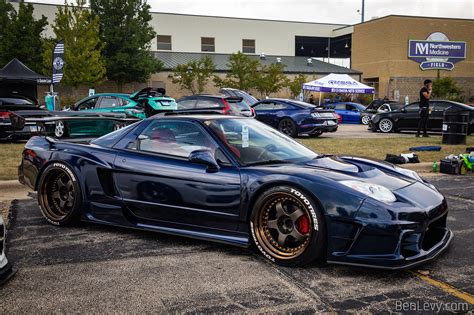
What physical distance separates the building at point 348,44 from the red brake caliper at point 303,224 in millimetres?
35190

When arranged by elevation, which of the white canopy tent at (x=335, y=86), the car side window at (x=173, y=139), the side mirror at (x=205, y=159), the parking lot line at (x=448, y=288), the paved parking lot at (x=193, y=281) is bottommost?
the paved parking lot at (x=193, y=281)

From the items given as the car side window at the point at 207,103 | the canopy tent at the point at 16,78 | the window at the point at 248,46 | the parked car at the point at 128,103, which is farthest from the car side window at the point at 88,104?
the window at the point at 248,46

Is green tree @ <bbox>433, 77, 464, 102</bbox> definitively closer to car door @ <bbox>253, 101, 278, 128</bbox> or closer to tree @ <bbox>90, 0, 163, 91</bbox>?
tree @ <bbox>90, 0, 163, 91</bbox>

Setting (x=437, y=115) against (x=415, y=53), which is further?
(x=415, y=53)

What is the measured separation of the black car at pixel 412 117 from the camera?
17.4 m

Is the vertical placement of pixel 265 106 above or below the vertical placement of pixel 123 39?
below

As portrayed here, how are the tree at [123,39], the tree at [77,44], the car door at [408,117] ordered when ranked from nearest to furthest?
the car door at [408,117]
the tree at [77,44]
the tree at [123,39]

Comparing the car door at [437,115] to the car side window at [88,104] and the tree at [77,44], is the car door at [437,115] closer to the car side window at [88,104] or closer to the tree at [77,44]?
the car side window at [88,104]

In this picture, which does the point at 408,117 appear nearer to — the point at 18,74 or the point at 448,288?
the point at 448,288

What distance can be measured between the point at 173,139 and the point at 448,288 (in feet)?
8.77

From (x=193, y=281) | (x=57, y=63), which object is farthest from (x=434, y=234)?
(x=57, y=63)

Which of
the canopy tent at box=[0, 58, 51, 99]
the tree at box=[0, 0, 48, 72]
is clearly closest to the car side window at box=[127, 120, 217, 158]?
the canopy tent at box=[0, 58, 51, 99]

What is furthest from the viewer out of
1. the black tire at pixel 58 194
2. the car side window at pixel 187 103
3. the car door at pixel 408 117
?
the car door at pixel 408 117

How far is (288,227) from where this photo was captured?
388 centimetres
